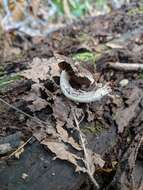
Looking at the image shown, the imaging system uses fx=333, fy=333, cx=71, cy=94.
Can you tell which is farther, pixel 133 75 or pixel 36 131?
pixel 133 75

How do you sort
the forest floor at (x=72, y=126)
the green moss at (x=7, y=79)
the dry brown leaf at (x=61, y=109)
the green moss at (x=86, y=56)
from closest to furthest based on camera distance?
the forest floor at (x=72, y=126), the dry brown leaf at (x=61, y=109), the green moss at (x=7, y=79), the green moss at (x=86, y=56)

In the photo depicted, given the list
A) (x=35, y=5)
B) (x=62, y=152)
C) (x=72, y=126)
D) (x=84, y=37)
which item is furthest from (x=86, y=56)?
(x=35, y=5)

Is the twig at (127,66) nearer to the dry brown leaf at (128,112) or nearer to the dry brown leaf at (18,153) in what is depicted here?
the dry brown leaf at (128,112)

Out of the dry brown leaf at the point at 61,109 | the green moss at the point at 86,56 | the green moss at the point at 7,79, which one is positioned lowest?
the dry brown leaf at the point at 61,109

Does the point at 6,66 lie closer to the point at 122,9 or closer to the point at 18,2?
the point at 122,9

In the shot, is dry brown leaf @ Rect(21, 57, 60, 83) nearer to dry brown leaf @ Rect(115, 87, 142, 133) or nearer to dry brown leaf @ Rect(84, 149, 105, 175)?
dry brown leaf @ Rect(115, 87, 142, 133)

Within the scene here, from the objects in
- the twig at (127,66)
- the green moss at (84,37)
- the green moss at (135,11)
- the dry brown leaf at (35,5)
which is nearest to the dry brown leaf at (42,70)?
the twig at (127,66)

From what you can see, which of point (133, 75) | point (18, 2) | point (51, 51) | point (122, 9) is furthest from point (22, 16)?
point (133, 75)

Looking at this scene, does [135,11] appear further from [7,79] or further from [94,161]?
[94,161]
